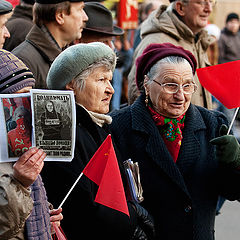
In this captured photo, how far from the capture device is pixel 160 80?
11.8ft

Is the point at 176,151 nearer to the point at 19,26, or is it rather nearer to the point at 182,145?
the point at 182,145

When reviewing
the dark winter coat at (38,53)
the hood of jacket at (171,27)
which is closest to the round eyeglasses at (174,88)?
the dark winter coat at (38,53)

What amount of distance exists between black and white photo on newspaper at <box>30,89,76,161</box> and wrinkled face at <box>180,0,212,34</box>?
287 cm

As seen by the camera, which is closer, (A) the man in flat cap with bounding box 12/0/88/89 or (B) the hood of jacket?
(A) the man in flat cap with bounding box 12/0/88/89

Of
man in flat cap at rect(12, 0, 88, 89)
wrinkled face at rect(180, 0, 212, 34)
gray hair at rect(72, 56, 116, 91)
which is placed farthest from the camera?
wrinkled face at rect(180, 0, 212, 34)

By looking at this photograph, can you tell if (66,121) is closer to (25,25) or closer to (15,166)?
(15,166)

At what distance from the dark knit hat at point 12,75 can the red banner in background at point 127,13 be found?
7.08 meters

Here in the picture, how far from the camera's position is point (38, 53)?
425cm

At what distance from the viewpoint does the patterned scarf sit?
3570 millimetres

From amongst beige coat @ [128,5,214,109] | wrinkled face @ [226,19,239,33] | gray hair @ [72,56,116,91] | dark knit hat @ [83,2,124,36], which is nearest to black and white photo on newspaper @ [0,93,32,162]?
gray hair @ [72,56,116,91]

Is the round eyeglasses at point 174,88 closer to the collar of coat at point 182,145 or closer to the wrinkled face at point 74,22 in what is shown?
the collar of coat at point 182,145

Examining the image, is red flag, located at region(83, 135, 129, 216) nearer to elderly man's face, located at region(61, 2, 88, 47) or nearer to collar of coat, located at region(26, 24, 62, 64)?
collar of coat, located at region(26, 24, 62, 64)

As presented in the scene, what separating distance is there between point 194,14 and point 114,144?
2.26 meters

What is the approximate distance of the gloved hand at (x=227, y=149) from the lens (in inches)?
131
